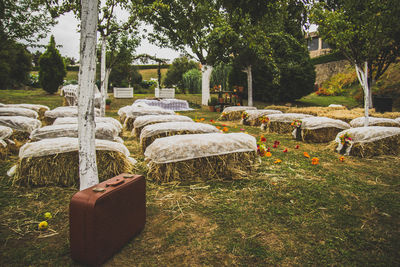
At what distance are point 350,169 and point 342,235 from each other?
234 cm

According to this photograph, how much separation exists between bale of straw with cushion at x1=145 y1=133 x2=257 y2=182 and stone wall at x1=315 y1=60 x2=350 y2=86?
25.4 metres

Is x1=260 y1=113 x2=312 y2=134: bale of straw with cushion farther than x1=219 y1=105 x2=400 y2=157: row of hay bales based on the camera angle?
Yes

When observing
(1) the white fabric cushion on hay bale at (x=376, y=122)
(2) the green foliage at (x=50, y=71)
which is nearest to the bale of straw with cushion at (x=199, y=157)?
(1) the white fabric cushion on hay bale at (x=376, y=122)

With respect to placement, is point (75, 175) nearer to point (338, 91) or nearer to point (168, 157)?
point (168, 157)

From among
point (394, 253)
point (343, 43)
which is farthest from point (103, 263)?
point (343, 43)

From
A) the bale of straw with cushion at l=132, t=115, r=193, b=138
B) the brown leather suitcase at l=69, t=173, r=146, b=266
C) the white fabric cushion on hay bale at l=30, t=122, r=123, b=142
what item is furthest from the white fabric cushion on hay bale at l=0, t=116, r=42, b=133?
the brown leather suitcase at l=69, t=173, r=146, b=266

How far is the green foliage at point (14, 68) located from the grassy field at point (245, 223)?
71.5 feet

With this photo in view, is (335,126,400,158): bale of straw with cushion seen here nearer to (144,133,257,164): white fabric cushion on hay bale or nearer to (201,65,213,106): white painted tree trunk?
(144,133,257,164): white fabric cushion on hay bale

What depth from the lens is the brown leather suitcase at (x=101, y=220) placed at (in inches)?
63.4

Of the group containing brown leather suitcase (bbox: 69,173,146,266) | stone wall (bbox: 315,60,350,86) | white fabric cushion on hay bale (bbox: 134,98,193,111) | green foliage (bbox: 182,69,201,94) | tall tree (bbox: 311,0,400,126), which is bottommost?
brown leather suitcase (bbox: 69,173,146,266)

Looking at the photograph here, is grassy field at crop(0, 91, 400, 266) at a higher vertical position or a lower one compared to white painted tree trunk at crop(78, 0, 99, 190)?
lower

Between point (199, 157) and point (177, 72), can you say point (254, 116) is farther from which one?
point (177, 72)

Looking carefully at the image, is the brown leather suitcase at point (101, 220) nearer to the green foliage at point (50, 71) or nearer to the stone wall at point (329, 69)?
the green foliage at point (50, 71)

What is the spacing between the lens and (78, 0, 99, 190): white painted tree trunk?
2.24m
